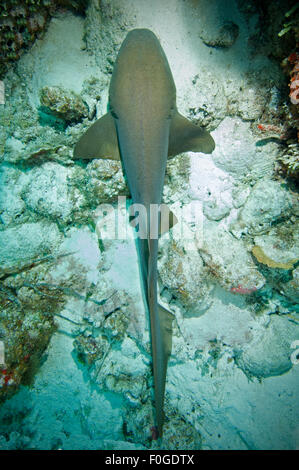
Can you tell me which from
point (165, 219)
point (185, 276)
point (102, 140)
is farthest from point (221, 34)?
point (185, 276)

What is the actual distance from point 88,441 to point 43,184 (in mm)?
3729

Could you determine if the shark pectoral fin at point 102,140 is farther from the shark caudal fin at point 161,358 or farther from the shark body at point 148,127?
the shark caudal fin at point 161,358

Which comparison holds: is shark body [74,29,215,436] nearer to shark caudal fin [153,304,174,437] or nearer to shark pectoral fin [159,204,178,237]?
shark caudal fin [153,304,174,437]

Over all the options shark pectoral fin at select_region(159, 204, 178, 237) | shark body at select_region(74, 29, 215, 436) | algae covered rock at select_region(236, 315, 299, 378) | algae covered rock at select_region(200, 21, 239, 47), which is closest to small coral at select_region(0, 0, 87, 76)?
shark body at select_region(74, 29, 215, 436)

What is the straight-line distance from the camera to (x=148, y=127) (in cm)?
252

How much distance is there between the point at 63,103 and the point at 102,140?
33.4 inches

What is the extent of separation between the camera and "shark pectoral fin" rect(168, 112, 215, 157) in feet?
9.11

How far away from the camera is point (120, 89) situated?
2.62 metres

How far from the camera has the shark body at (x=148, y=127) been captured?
2.52 metres

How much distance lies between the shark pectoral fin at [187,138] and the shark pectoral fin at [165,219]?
0.74 m

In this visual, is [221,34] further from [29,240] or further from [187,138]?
[29,240]

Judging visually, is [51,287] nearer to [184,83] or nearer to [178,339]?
[178,339]

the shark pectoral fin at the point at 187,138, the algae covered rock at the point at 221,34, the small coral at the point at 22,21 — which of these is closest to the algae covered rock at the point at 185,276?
the shark pectoral fin at the point at 187,138

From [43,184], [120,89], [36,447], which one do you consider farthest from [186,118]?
[36,447]
